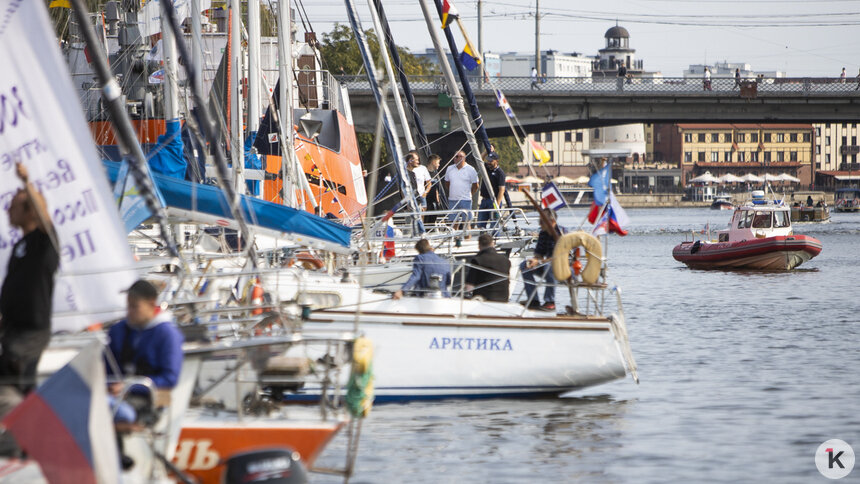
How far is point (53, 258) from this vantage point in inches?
307

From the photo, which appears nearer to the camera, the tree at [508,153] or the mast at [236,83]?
the mast at [236,83]

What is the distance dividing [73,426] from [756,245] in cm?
3856

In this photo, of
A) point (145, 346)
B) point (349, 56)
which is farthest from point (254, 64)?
point (349, 56)

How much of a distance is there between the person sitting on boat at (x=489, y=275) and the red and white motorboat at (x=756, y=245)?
94.9ft

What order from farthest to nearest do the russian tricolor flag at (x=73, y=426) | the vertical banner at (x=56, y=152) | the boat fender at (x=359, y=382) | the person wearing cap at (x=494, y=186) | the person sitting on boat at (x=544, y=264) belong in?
the person wearing cap at (x=494, y=186) → the person sitting on boat at (x=544, y=264) → the boat fender at (x=359, y=382) → the vertical banner at (x=56, y=152) → the russian tricolor flag at (x=73, y=426)

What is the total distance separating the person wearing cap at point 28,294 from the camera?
25.4 feet

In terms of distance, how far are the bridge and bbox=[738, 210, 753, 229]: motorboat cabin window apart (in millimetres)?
12949

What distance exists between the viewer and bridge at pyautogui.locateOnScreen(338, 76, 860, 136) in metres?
57.2

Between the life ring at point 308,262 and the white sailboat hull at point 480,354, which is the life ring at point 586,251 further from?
the life ring at point 308,262

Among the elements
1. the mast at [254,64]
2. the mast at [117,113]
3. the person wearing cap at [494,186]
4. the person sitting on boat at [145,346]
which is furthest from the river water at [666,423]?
the mast at [254,64]

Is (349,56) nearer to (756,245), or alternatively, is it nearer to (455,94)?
(756,245)

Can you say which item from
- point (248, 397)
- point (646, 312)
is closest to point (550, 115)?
point (646, 312)

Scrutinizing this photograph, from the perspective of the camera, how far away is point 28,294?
775cm

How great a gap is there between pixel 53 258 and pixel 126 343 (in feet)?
2.53
